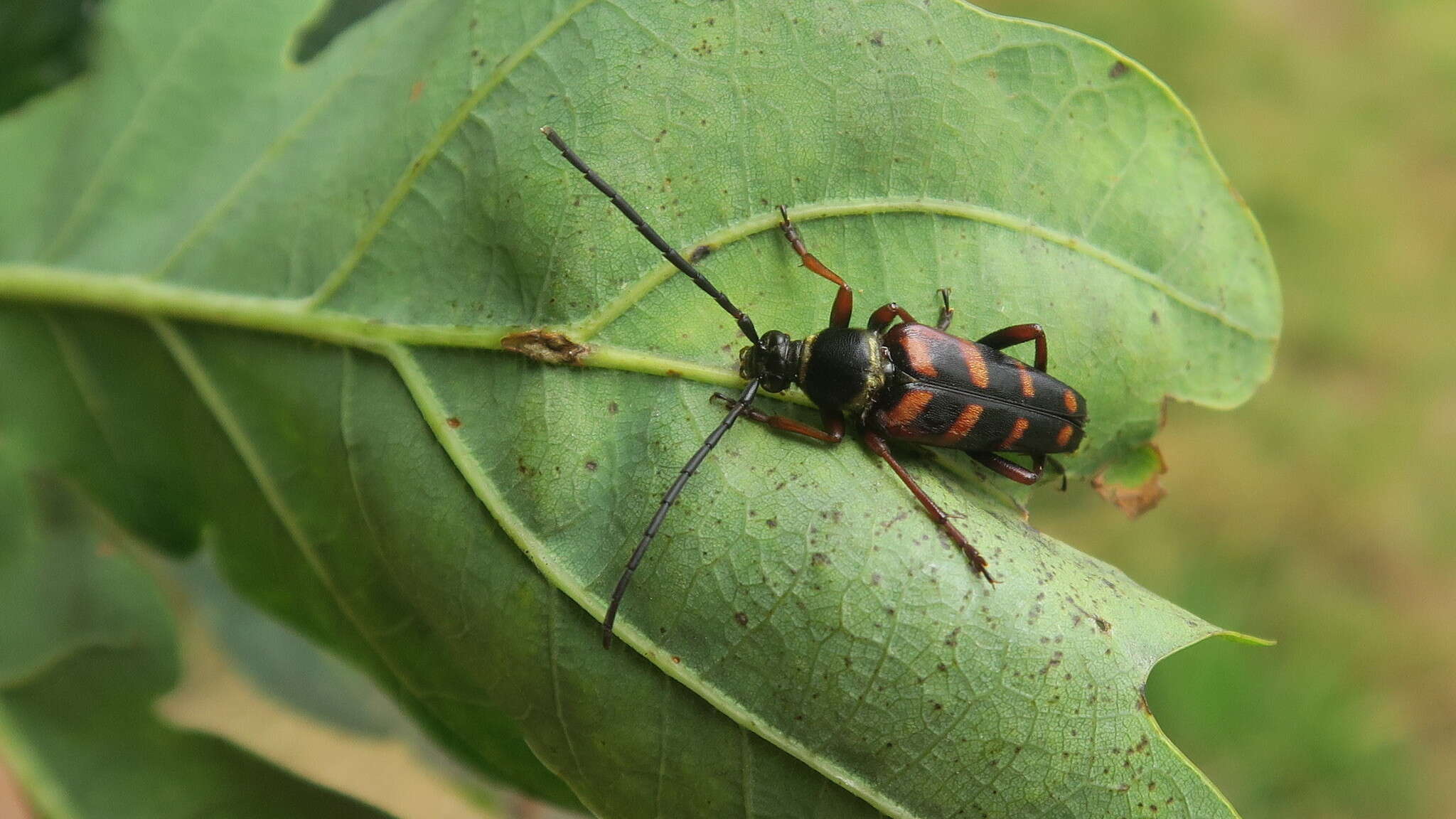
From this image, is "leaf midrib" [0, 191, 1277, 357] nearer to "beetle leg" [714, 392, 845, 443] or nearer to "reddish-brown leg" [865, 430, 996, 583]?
"beetle leg" [714, 392, 845, 443]

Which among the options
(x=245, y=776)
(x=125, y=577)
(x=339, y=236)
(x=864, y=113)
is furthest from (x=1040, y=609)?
(x=125, y=577)

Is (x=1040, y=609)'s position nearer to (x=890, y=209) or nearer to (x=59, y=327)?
(x=890, y=209)

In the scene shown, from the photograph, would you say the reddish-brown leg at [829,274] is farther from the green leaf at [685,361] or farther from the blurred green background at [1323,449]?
the blurred green background at [1323,449]

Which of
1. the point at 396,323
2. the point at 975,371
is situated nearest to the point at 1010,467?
the point at 975,371

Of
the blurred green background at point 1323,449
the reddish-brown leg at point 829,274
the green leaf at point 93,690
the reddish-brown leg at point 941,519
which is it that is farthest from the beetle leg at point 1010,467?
the blurred green background at point 1323,449

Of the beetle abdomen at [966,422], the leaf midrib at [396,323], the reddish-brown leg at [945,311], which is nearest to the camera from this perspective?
the leaf midrib at [396,323]

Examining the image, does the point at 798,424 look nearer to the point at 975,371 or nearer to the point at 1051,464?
the point at 975,371

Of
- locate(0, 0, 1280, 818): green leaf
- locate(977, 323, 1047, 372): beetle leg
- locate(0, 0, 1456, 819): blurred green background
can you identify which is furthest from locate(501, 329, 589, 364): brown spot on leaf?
locate(0, 0, 1456, 819): blurred green background
